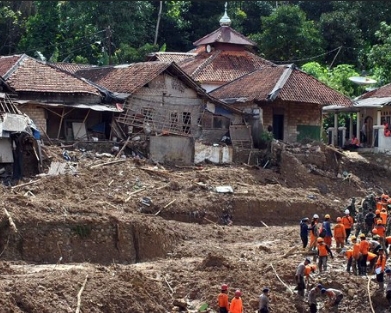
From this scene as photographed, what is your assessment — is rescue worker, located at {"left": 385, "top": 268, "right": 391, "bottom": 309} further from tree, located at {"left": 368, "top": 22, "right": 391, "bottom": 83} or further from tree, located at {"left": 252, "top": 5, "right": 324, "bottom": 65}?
tree, located at {"left": 252, "top": 5, "right": 324, "bottom": 65}

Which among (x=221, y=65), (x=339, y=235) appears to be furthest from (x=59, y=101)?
(x=339, y=235)

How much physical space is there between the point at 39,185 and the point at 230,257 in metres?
6.95

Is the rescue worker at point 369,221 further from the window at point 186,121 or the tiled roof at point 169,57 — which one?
the tiled roof at point 169,57

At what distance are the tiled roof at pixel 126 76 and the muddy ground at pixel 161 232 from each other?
175 inches

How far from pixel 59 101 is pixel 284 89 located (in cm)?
Answer: 929

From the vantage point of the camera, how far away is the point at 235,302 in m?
27.7

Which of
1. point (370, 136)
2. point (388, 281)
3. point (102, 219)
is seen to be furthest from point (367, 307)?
point (370, 136)

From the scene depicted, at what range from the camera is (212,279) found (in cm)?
3048

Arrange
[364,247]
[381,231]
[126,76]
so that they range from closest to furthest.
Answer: [364,247] < [381,231] < [126,76]

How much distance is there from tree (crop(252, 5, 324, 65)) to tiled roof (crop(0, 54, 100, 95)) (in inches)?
765

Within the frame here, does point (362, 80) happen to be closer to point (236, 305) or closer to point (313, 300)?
point (313, 300)

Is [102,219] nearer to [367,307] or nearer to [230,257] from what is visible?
[230,257]

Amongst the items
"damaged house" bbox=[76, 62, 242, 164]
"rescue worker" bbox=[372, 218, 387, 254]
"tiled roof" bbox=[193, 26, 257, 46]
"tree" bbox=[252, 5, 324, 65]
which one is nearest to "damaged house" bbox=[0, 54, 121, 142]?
"damaged house" bbox=[76, 62, 242, 164]

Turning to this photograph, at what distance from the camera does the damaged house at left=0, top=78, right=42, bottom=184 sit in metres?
37.2
